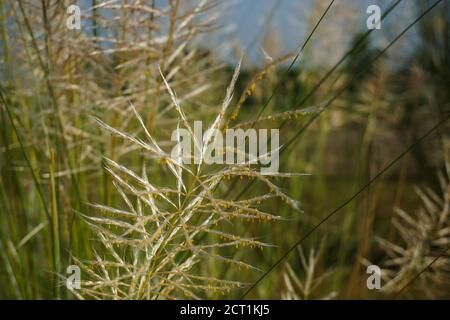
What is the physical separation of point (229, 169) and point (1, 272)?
66 cm

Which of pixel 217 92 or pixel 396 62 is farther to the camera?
pixel 396 62

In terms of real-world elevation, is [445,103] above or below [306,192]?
above

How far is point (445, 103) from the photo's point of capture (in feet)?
9.32

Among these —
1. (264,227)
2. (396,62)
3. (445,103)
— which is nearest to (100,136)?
(264,227)

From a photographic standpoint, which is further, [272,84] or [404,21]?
[404,21]

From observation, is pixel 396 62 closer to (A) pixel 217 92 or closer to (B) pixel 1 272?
(A) pixel 217 92

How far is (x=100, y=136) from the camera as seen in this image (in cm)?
108

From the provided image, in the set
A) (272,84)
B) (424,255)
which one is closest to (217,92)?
(272,84)

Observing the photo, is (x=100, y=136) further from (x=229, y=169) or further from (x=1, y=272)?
(x=229, y=169)

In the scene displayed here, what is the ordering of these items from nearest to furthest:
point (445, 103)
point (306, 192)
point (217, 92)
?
point (217, 92)
point (445, 103)
point (306, 192)
